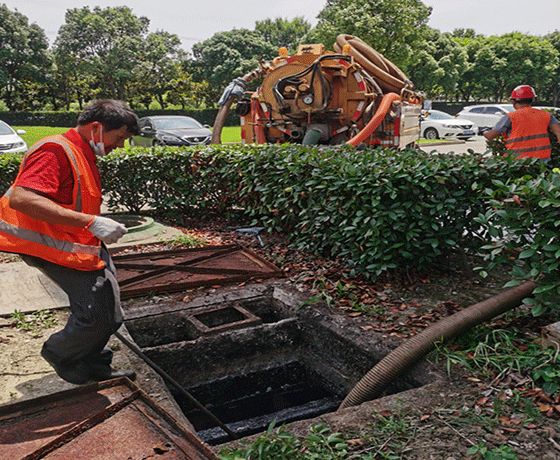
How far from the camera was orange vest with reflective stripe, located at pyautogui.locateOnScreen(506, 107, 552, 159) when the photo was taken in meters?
5.47

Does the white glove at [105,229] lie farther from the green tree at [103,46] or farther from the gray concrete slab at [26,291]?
the green tree at [103,46]

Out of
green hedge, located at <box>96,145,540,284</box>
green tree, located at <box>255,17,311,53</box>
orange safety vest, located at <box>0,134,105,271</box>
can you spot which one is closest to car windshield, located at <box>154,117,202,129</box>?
green hedge, located at <box>96,145,540,284</box>

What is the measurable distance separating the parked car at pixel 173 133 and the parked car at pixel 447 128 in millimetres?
10659

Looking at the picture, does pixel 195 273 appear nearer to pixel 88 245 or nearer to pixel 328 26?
pixel 88 245

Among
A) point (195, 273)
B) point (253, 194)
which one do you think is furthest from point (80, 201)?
point (253, 194)

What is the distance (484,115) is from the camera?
24484mm

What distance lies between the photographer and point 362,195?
14.4 ft

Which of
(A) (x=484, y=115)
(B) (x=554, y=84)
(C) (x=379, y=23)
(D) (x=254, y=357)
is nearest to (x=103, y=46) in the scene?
(C) (x=379, y=23)

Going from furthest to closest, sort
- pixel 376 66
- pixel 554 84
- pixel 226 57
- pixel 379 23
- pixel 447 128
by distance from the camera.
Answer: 1. pixel 554 84
2. pixel 226 57
3. pixel 379 23
4. pixel 447 128
5. pixel 376 66

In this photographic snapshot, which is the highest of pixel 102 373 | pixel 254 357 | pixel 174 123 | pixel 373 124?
pixel 174 123

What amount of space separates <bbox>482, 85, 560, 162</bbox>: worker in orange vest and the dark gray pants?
429 cm

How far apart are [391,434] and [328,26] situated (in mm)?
24194

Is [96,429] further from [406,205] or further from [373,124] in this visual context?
[373,124]

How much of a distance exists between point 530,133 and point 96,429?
5.06 m
